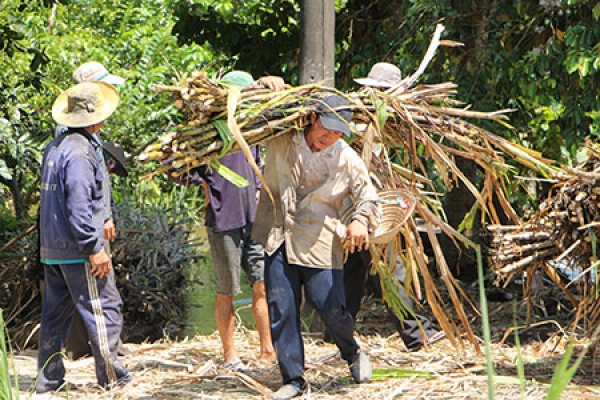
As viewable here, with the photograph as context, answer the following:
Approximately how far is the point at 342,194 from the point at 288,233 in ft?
1.24

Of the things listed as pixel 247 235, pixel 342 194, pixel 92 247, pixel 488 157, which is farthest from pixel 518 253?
pixel 92 247

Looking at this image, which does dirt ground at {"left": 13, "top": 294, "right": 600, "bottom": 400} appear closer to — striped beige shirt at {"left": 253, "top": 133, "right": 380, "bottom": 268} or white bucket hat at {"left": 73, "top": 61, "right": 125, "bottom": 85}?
striped beige shirt at {"left": 253, "top": 133, "right": 380, "bottom": 268}

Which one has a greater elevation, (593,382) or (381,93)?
(381,93)

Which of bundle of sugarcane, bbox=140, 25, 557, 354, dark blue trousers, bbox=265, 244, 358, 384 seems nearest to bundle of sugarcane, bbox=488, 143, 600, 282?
bundle of sugarcane, bbox=140, 25, 557, 354

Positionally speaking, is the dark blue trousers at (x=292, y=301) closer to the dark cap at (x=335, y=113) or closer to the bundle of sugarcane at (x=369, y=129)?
the bundle of sugarcane at (x=369, y=129)

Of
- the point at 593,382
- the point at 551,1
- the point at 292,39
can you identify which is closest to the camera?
the point at 593,382

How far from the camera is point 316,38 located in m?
7.19

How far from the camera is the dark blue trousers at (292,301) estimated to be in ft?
18.3

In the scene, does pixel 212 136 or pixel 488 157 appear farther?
pixel 488 157

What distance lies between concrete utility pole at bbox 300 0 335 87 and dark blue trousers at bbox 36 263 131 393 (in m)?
2.27

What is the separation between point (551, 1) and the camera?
25.9 feet

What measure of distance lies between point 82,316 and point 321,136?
1757 millimetres

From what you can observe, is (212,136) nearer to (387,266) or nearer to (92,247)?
(92,247)

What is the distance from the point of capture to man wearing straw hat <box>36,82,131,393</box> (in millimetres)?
5645
